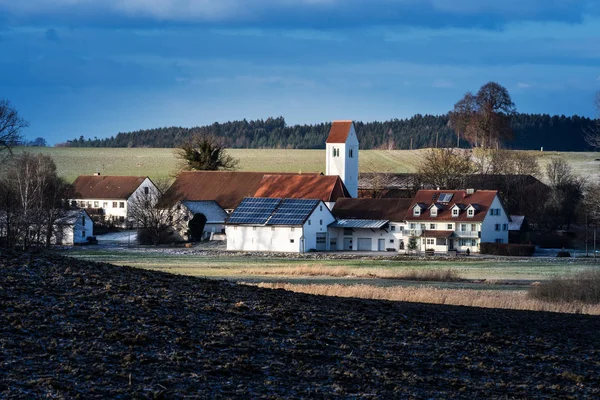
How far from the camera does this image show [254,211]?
89.2 m

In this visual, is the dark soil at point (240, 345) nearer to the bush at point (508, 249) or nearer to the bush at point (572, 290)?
the bush at point (572, 290)

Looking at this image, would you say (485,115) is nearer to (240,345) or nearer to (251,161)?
(251,161)

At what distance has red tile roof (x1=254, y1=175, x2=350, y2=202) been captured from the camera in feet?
328

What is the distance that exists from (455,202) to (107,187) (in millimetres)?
45309

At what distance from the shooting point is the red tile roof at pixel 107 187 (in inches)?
4493

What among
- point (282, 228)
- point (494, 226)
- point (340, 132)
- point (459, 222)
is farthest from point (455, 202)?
point (340, 132)

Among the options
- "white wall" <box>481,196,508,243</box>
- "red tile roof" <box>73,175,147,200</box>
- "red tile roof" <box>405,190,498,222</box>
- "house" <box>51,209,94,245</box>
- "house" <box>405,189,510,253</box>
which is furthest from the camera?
"red tile roof" <box>73,175,147,200</box>

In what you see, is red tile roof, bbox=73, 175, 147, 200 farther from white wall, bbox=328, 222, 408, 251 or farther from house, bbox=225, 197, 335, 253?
white wall, bbox=328, 222, 408, 251

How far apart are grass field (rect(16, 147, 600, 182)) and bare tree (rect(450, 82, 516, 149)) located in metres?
18.4

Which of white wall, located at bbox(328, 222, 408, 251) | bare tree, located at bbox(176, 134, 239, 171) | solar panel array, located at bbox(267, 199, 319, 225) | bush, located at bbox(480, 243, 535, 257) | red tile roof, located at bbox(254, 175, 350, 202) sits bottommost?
bush, located at bbox(480, 243, 535, 257)

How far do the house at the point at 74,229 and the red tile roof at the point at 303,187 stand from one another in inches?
716

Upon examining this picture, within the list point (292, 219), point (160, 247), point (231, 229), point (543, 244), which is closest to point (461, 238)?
point (543, 244)

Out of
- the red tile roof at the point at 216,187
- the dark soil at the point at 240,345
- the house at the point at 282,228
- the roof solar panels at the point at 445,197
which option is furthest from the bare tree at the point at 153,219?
the dark soil at the point at 240,345

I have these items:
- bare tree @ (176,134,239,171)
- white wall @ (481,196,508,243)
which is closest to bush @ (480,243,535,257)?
white wall @ (481,196,508,243)
